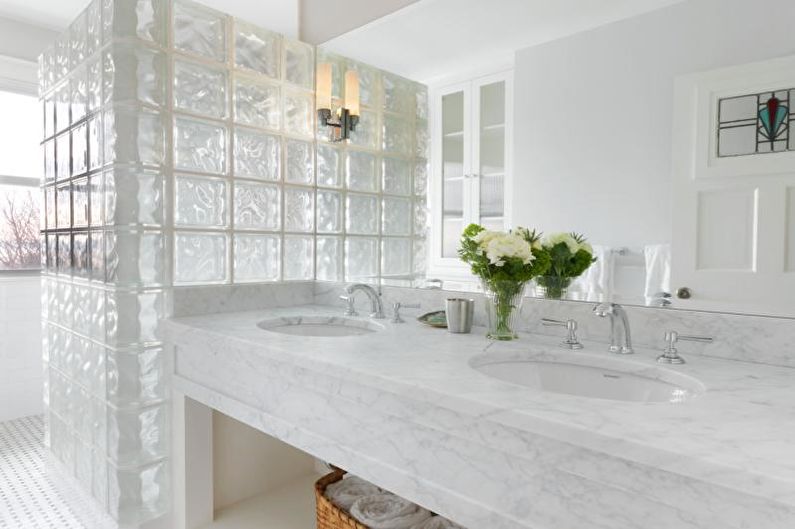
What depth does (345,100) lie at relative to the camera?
2277 millimetres

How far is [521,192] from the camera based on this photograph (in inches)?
62.1

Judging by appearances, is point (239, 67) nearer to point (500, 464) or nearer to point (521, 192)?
point (521, 192)

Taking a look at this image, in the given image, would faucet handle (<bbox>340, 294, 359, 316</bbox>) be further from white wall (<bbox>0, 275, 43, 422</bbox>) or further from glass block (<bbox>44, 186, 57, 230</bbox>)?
white wall (<bbox>0, 275, 43, 422</bbox>)

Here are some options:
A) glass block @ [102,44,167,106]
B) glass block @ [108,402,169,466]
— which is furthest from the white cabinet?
glass block @ [108,402,169,466]

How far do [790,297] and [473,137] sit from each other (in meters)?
0.99

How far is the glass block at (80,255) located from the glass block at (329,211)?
3.03 feet

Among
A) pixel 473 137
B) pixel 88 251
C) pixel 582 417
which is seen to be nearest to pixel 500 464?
pixel 582 417

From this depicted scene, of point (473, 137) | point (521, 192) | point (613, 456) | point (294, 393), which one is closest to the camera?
point (613, 456)

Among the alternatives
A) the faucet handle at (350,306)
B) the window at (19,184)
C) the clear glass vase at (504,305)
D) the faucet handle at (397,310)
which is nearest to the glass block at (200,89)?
the faucet handle at (350,306)

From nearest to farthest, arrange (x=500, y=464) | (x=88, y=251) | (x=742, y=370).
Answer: (x=500, y=464) → (x=742, y=370) → (x=88, y=251)

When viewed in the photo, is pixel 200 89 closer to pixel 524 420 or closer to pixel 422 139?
pixel 422 139

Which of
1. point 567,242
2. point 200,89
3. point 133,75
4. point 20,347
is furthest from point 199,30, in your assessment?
point 20,347

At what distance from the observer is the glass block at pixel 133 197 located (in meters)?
1.75

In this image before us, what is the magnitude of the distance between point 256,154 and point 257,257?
1.39ft
